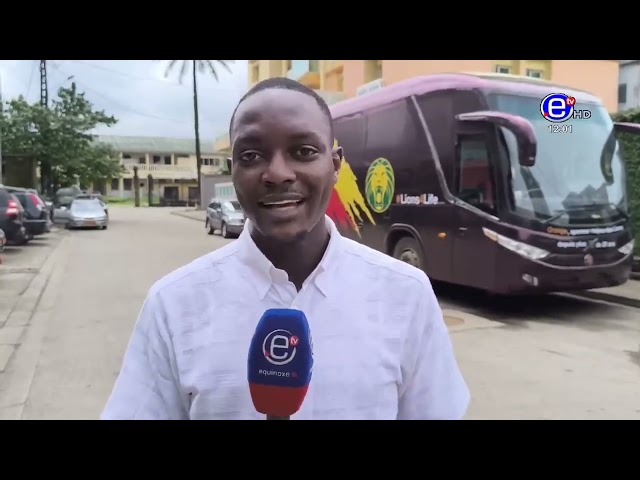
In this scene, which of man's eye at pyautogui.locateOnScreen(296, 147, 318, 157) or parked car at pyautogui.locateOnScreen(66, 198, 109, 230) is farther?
parked car at pyautogui.locateOnScreen(66, 198, 109, 230)

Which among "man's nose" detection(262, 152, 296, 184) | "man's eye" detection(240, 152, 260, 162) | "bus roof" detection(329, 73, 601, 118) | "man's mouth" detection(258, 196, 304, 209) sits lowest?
"man's mouth" detection(258, 196, 304, 209)

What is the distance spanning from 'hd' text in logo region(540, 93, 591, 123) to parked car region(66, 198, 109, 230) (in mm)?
14097

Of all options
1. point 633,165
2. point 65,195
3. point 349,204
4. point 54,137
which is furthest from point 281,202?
point 65,195

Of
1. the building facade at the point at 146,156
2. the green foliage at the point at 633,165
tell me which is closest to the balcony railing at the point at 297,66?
the building facade at the point at 146,156

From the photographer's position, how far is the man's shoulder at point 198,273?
135 centimetres

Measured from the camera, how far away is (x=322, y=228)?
4.69 ft

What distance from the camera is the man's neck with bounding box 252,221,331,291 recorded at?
1.39m

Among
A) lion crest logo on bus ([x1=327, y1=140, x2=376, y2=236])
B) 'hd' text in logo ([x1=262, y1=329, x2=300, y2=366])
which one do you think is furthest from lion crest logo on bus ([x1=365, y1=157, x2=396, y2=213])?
'hd' text in logo ([x1=262, y1=329, x2=300, y2=366])

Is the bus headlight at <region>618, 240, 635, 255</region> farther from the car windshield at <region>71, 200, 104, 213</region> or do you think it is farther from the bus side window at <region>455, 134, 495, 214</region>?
the car windshield at <region>71, 200, 104, 213</region>

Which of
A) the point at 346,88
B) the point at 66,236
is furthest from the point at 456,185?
the point at 66,236

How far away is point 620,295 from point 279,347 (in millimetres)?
8346

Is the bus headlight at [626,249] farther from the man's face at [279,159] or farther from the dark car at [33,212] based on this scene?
the dark car at [33,212]
